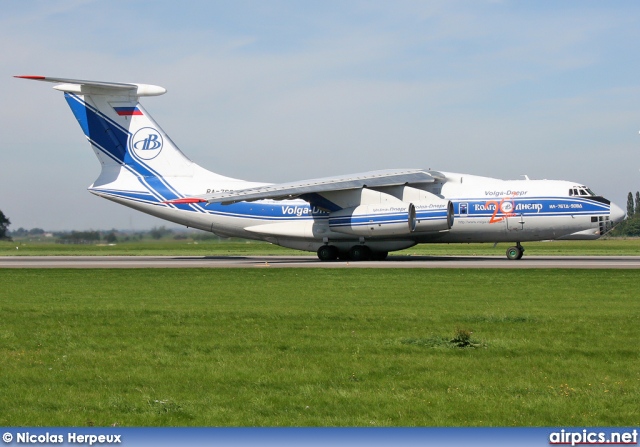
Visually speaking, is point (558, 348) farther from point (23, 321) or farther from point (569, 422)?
point (23, 321)

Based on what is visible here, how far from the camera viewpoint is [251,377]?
333 inches

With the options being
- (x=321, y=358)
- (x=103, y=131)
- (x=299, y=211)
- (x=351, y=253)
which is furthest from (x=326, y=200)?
(x=321, y=358)

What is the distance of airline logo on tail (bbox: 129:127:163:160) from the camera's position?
108 feet

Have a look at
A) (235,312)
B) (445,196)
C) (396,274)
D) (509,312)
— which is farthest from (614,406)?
(445,196)

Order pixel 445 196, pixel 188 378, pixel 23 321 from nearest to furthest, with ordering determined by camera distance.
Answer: pixel 188 378 < pixel 23 321 < pixel 445 196

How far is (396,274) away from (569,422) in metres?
15.6

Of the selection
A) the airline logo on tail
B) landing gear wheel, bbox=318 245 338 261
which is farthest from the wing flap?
the airline logo on tail

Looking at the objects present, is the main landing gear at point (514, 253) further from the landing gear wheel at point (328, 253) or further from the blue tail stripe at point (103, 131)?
the blue tail stripe at point (103, 131)

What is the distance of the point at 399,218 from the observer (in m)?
28.8

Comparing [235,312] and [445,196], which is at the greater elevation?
[445,196]

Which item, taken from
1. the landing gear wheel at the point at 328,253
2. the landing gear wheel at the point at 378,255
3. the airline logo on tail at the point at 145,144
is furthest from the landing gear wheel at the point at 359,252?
the airline logo on tail at the point at 145,144

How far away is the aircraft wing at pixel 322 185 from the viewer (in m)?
29.1

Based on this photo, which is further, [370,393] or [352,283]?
[352,283]
